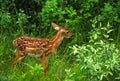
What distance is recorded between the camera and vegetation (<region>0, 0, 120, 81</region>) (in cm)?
678

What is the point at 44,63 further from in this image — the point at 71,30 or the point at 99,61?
the point at 71,30

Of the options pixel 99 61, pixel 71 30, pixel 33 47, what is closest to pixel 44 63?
pixel 33 47

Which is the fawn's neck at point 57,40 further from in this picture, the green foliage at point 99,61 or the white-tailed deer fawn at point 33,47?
the green foliage at point 99,61

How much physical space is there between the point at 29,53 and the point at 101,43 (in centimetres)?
120

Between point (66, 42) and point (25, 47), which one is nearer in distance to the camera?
point (25, 47)

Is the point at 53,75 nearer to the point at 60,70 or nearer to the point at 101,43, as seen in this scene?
the point at 60,70

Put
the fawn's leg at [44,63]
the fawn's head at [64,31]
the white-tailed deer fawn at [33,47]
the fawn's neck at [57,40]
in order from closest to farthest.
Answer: the fawn's leg at [44,63] < the white-tailed deer fawn at [33,47] < the fawn's neck at [57,40] < the fawn's head at [64,31]

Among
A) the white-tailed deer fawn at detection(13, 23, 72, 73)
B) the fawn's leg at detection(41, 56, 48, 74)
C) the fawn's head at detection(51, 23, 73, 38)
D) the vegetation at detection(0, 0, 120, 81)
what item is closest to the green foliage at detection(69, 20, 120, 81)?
the vegetation at detection(0, 0, 120, 81)

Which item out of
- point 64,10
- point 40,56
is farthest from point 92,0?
point 40,56

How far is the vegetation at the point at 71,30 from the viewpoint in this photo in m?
6.78

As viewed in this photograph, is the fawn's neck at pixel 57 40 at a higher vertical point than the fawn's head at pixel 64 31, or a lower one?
lower

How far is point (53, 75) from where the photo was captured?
712 cm

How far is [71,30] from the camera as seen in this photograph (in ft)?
27.4

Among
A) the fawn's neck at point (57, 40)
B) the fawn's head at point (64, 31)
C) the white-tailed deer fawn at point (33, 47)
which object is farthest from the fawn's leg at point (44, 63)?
the fawn's head at point (64, 31)
